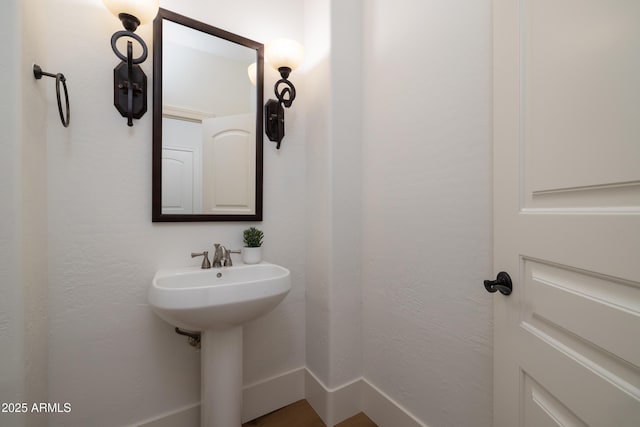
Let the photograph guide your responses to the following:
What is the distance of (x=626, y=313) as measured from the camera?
1.33ft

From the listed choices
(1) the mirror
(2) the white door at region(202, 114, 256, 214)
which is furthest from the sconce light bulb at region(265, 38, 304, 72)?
(2) the white door at region(202, 114, 256, 214)

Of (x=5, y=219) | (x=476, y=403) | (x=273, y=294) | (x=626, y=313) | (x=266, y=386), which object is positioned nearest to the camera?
(x=626, y=313)

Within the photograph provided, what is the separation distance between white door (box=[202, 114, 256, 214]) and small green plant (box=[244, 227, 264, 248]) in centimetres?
11

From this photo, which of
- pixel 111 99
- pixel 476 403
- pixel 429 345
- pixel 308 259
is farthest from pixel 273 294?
pixel 111 99

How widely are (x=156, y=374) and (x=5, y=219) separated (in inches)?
33.0

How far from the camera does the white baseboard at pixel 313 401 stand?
1187 millimetres

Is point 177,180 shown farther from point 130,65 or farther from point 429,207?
point 429,207

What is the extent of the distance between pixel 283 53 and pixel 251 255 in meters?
1.04

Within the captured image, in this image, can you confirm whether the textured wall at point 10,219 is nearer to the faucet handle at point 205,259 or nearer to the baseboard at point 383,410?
the faucet handle at point 205,259

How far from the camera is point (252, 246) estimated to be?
1.32 metres

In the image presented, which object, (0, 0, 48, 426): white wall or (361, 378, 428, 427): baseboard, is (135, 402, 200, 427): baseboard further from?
(361, 378, 428, 427): baseboard

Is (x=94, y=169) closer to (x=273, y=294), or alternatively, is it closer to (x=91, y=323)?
(x=91, y=323)

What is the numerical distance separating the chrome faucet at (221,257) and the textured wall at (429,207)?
70 cm

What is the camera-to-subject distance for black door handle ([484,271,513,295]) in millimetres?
672
